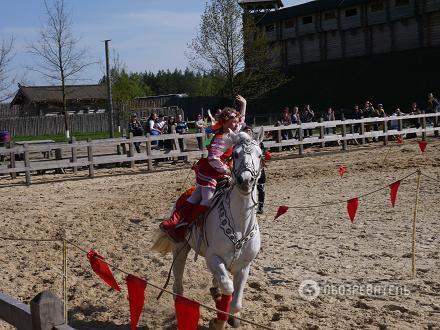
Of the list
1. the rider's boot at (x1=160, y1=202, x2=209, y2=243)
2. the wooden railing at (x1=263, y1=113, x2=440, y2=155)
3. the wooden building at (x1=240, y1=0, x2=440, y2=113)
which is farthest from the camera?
the wooden building at (x1=240, y1=0, x2=440, y2=113)

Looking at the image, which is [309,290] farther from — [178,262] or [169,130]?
[169,130]

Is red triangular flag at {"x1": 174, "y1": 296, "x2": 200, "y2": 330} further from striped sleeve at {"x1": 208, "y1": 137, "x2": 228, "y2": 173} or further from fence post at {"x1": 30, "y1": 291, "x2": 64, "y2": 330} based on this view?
striped sleeve at {"x1": 208, "y1": 137, "x2": 228, "y2": 173}

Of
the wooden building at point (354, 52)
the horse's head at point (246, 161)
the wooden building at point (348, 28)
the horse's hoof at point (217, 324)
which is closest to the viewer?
the horse's head at point (246, 161)

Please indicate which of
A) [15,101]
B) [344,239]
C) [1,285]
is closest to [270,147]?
[344,239]

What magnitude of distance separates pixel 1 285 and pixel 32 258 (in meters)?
1.34

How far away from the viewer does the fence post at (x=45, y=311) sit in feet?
12.1

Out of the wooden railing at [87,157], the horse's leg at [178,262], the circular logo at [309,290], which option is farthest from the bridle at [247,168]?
the wooden railing at [87,157]

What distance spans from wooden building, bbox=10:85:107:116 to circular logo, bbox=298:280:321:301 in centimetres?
6179

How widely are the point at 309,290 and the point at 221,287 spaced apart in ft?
6.27

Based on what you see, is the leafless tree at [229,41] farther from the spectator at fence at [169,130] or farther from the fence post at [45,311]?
the fence post at [45,311]

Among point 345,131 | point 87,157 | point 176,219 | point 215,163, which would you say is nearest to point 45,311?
point 215,163

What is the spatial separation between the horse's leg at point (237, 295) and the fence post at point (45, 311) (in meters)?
2.49

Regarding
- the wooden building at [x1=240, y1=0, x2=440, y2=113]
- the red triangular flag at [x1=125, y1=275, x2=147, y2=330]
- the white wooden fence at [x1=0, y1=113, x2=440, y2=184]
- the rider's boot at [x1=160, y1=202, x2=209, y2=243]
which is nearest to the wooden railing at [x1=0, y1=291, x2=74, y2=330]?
the red triangular flag at [x1=125, y1=275, x2=147, y2=330]

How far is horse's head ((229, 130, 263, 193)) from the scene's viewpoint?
543 centimetres
